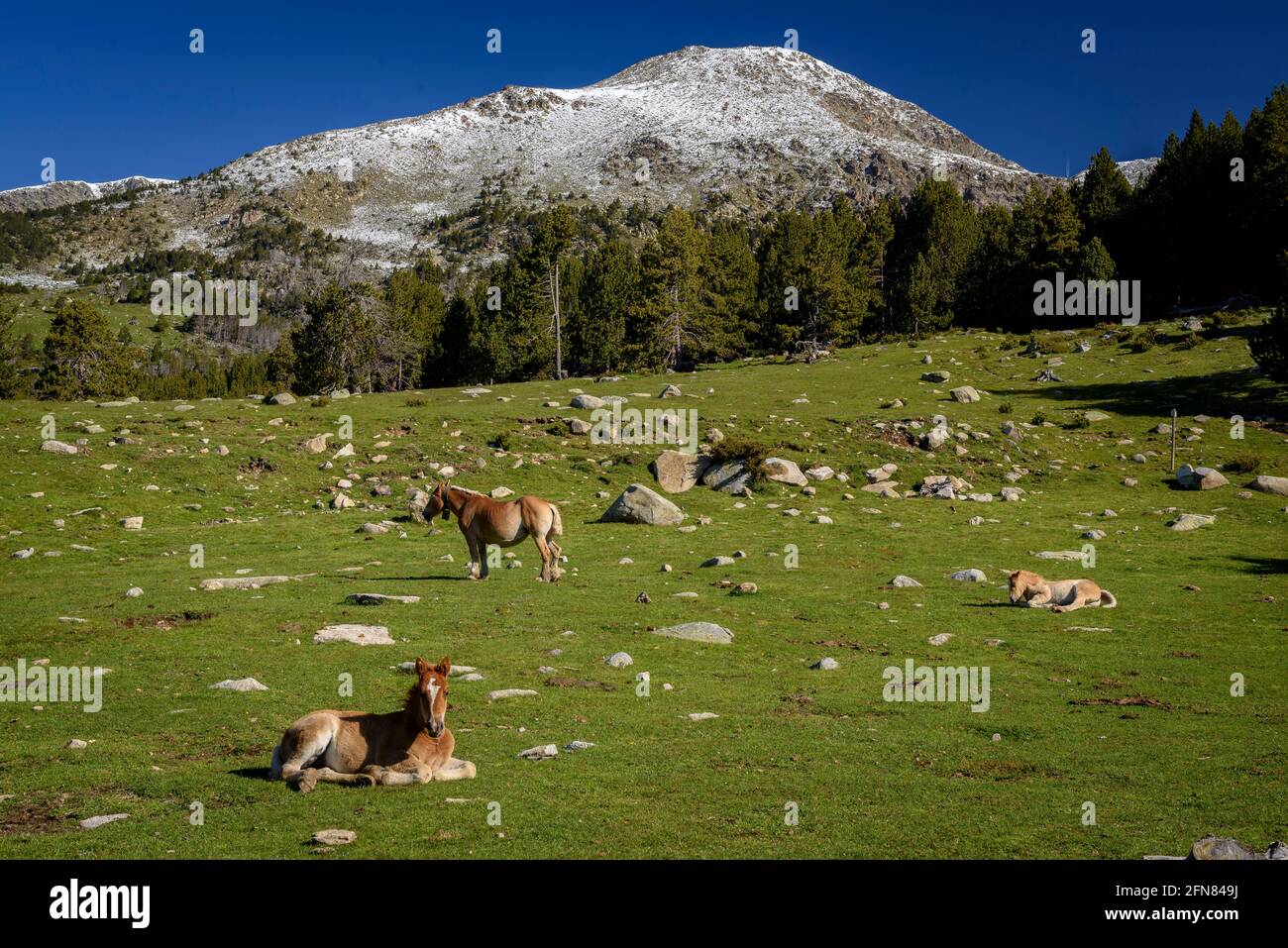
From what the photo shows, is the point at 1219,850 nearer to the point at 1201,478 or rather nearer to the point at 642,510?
the point at 642,510

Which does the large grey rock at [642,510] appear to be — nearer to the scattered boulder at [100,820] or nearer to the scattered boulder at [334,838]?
the scattered boulder at [100,820]

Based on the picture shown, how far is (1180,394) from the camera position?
59188mm

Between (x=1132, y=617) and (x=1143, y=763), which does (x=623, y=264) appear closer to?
(x=1132, y=617)

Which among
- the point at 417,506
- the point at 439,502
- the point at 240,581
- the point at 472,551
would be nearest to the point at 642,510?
the point at 417,506

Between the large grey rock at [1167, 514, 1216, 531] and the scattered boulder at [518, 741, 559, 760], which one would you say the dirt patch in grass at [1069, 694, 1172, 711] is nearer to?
the scattered boulder at [518, 741, 559, 760]

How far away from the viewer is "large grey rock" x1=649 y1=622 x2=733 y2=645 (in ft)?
66.6

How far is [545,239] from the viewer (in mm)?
88625

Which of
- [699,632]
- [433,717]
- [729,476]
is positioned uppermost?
[729,476]

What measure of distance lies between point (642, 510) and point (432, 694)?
2600 cm

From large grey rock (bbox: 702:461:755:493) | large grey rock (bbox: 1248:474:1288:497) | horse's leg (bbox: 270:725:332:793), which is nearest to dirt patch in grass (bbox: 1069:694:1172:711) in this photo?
horse's leg (bbox: 270:725:332:793)

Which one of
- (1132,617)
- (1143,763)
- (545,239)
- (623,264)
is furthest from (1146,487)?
(623,264)

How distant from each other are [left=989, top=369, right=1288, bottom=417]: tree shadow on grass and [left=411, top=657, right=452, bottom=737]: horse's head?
55648 mm

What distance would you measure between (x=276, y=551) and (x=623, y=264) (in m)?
84.4

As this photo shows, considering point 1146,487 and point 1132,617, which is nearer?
point 1132,617
